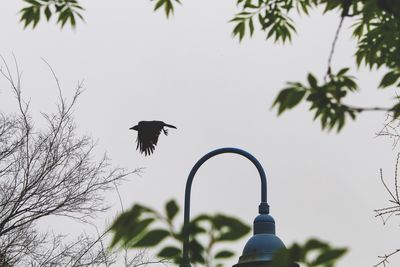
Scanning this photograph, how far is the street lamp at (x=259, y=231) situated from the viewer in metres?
5.93

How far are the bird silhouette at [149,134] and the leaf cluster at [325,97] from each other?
23.2 feet

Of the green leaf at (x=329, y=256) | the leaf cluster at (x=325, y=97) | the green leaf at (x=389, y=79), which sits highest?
the green leaf at (x=389, y=79)

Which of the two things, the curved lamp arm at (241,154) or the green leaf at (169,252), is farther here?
the curved lamp arm at (241,154)

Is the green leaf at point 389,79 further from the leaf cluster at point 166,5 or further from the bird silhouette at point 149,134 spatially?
the bird silhouette at point 149,134

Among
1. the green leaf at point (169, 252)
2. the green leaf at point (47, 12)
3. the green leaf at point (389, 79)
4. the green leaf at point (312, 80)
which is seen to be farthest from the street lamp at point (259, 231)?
the green leaf at point (169, 252)

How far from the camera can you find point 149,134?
11.0m

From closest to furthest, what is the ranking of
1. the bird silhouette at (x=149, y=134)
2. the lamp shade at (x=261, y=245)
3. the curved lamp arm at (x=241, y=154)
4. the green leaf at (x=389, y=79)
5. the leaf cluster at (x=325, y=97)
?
the leaf cluster at (x=325, y=97) → the green leaf at (x=389, y=79) → the lamp shade at (x=261, y=245) → the curved lamp arm at (x=241, y=154) → the bird silhouette at (x=149, y=134)

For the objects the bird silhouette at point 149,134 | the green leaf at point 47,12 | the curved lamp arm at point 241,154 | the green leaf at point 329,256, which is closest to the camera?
the green leaf at point 329,256

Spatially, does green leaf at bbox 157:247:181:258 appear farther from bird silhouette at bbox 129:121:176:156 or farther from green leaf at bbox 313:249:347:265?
bird silhouette at bbox 129:121:176:156

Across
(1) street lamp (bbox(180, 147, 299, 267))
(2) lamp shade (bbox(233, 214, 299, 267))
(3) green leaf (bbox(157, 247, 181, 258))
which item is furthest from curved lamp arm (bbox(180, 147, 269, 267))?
(3) green leaf (bbox(157, 247, 181, 258))

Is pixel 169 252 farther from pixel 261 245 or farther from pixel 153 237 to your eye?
pixel 261 245

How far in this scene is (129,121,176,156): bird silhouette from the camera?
432 inches

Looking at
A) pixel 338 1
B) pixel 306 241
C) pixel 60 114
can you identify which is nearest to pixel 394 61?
pixel 338 1

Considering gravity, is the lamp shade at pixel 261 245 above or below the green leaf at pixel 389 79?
below
